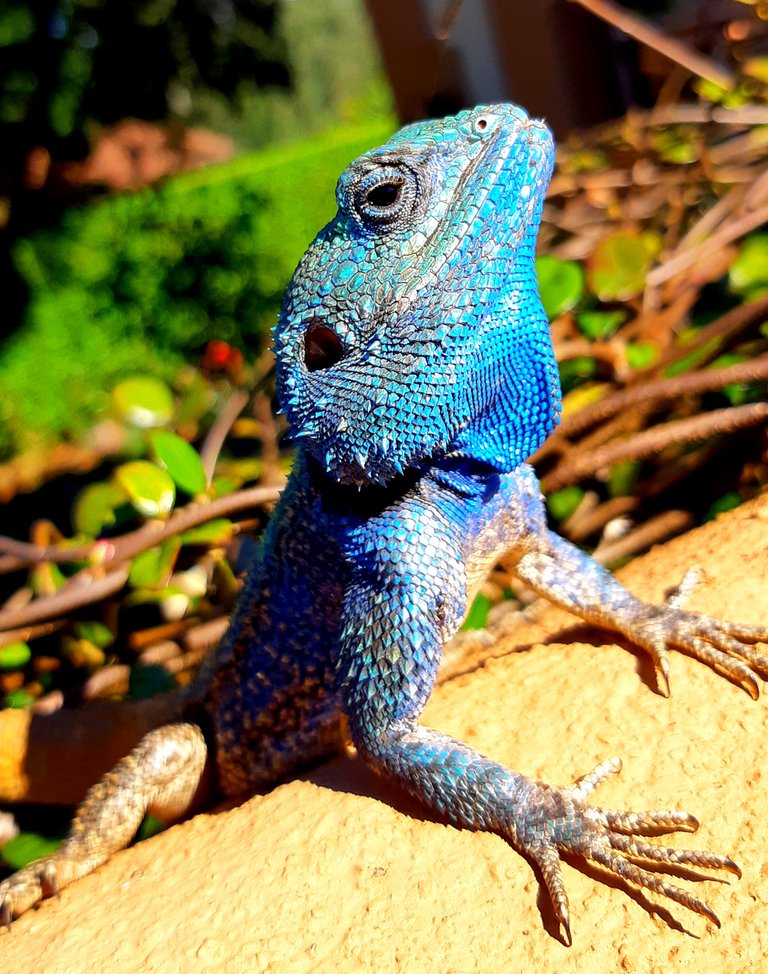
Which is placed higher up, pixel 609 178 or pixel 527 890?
pixel 609 178

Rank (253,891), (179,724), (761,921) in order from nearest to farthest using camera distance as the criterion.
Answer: (761,921), (253,891), (179,724)

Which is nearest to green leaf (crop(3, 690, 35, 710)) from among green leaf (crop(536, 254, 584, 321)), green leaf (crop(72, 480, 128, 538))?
green leaf (crop(72, 480, 128, 538))

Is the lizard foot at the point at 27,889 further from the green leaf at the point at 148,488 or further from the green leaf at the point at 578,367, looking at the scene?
the green leaf at the point at 578,367

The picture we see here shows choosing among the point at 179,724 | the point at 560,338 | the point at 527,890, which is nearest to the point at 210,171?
the point at 560,338

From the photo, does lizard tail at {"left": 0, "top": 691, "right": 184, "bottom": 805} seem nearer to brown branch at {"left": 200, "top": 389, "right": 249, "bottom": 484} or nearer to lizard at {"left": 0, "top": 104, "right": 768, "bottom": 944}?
brown branch at {"left": 200, "top": 389, "right": 249, "bottom": 484}

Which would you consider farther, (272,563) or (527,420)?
(272,563)

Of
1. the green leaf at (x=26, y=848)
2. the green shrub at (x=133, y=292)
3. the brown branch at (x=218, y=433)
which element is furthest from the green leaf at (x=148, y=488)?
the green shrub at (x=133, y=292)

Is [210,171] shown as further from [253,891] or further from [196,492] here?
[253,891]
